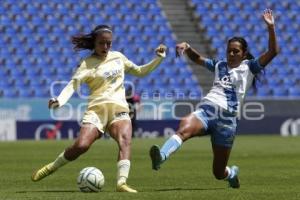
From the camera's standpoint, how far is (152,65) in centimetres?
1211

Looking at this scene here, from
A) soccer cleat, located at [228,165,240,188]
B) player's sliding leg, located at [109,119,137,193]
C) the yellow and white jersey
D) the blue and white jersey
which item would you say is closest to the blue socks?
player's sliding leg, located at [109,119,137,193]

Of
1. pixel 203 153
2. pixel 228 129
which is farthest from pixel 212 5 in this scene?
pixel 228 129

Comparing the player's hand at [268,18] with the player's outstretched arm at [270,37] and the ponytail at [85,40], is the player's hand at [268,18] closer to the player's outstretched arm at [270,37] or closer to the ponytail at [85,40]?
the player's outstretched arm at [270,37]

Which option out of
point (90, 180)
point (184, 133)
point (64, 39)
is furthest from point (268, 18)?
point (64, 39)

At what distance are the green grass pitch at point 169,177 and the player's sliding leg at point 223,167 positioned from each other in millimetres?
190

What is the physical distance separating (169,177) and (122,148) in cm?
339

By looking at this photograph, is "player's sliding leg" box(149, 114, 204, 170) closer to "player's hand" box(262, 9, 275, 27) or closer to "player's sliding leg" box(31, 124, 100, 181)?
"player's sliding leg" box(31, 124, 100, 181)

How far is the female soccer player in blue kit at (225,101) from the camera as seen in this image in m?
11.4

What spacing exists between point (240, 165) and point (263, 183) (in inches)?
201

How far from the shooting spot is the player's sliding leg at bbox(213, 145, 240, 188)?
11.6 m

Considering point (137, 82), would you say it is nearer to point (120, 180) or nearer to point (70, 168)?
point (70, 168)

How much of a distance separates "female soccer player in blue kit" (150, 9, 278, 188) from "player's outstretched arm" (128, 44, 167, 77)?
12.1 inches

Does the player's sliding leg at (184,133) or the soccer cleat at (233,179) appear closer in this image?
the player's sliding leg at (184,133)

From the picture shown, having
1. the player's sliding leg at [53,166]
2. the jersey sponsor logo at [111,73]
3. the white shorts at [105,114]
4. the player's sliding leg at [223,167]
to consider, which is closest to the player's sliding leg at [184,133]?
the player's sliding leg at [223,167]
